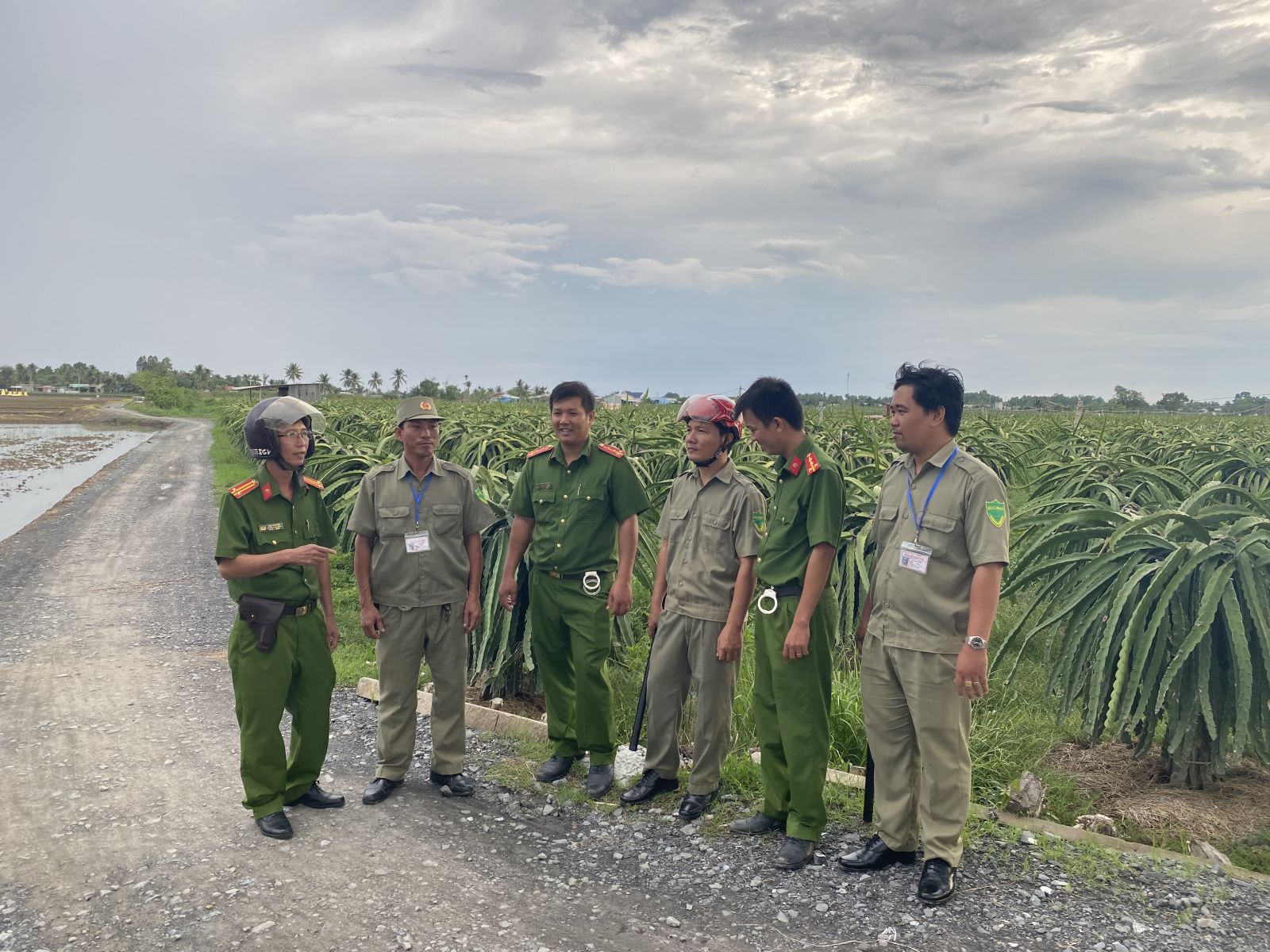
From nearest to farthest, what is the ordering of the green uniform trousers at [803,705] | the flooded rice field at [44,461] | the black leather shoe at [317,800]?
the green uniform trousers at [803,705] < the black leather shoe at [317,800] < the flooded rice field at [44,461]

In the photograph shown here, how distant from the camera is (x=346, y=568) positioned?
9.12 m

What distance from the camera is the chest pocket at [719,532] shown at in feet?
11.5

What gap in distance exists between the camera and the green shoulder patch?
2756 mm

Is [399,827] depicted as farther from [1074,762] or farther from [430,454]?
[1074,762]

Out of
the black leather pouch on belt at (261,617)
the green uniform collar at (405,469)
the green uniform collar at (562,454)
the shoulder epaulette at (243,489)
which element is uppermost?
the green uniform collar at (562,454)

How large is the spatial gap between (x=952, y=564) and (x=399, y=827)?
95.5 inches

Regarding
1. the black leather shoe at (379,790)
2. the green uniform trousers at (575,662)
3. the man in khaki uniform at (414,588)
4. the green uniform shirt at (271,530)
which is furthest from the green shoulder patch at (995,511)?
the black leather shoe at (379,790)

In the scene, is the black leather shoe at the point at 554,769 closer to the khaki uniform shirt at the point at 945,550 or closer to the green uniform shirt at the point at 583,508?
the green uniform shirt at the point at 583,508

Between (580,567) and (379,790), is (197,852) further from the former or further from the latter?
(580,567)

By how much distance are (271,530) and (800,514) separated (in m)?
2.12

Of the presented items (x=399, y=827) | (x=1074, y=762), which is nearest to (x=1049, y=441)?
(x=1074, y=762)

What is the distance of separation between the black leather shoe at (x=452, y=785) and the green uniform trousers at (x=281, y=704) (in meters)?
0.52

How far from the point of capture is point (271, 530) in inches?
135

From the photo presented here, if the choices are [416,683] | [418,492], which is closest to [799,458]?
[418,492]
